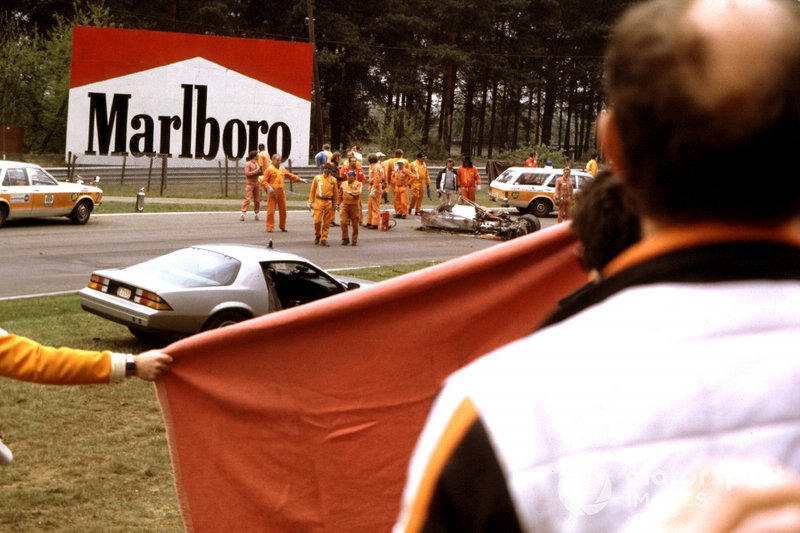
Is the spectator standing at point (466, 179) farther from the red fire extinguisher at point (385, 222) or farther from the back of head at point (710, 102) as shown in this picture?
the back of head at point (710, 102)

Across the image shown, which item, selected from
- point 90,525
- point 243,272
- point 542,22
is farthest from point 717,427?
point 542,22

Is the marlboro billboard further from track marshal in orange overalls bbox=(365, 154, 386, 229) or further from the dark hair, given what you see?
the dark hair

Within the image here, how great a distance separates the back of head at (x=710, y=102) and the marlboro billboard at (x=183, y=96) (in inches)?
1772

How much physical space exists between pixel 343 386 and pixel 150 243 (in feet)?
70.9

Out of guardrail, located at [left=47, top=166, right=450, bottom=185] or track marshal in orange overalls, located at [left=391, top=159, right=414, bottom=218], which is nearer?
track marshal in orange overalls, located at [left=391, top=159, right=414, bottom=218]

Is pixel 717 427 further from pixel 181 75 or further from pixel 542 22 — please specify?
pixel 542 22

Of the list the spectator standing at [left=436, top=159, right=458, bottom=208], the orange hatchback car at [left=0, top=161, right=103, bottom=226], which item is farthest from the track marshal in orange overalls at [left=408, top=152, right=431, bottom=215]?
the orange hatchback car at [left=0, top=161, right=103, bottom=226]

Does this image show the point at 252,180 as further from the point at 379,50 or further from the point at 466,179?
the point at 379,50

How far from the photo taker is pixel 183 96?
148 ft

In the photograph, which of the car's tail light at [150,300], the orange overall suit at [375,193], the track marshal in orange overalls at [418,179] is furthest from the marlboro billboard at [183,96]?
the car's tail light at [150,300]

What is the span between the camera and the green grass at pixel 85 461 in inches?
301

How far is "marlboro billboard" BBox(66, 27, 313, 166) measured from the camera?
44469 millimetres

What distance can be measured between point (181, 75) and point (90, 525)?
3933cm

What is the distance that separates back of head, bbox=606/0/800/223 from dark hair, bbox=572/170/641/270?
1.07 m
